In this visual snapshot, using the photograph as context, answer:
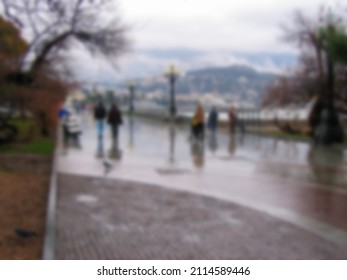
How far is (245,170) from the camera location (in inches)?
530

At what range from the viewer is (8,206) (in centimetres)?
788

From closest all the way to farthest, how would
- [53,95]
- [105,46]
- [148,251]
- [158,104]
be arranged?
1. [148,251]
2. [105,46]
3. [53,95]
4. [158,104]

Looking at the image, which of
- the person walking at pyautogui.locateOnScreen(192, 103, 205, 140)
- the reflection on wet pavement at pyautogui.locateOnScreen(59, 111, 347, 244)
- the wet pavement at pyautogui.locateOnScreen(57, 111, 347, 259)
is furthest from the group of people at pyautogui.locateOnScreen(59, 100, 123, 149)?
the person walking at pyautogui.locateOnScreen(192, 103, 205, 140)

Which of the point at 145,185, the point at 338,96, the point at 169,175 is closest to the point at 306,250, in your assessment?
the point at 145,185

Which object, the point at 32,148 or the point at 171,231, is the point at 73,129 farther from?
the point at 171,231

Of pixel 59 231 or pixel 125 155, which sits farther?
pixel 125 155

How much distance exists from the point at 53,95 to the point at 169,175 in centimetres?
984

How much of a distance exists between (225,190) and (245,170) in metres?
3.09

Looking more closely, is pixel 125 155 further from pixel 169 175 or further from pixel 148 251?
pixel 148 251

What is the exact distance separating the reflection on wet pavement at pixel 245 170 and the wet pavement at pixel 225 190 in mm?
17

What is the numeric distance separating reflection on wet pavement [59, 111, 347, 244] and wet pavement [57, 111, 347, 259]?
17 millimetres

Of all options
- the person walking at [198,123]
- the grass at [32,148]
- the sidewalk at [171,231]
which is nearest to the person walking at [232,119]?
the person walking at [198,123]

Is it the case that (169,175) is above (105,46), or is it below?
below

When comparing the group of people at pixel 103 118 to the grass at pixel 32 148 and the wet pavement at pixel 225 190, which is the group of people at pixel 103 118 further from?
the grass at pixel 32 148
